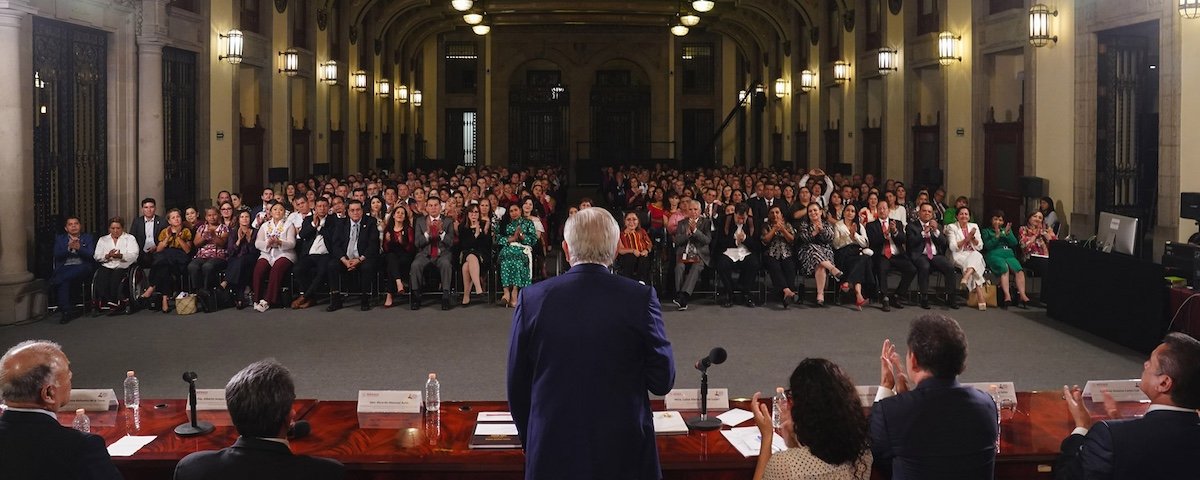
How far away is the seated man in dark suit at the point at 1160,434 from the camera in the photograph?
10.6 feet

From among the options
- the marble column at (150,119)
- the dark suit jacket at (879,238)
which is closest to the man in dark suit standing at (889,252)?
the dark suit jacket at (879,238)

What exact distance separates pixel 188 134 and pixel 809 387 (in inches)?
535

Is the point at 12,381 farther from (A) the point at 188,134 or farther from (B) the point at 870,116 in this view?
(B) the point at 870,116

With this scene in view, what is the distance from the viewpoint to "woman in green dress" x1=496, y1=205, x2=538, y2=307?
1202cm

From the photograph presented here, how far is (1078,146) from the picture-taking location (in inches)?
531

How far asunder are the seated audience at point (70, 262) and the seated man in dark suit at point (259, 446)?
8834mm

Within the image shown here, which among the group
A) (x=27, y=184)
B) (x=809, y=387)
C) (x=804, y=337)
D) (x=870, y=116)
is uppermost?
(x=870, y=116)

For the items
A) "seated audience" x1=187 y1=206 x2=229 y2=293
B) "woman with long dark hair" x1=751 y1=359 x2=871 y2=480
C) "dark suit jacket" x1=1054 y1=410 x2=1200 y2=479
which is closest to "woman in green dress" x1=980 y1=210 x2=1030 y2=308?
"seated audience" x1=187 y1=206 x2=229 y2=293

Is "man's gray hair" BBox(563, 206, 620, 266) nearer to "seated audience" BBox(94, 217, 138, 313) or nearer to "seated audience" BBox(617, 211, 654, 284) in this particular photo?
"seated audience" BBox(617, 211, 654, 284)

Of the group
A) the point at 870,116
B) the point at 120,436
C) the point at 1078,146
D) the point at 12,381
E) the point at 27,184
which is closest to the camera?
the point at 12,381

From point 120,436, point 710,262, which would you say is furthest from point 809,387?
point 710,262

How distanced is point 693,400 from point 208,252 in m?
8.72

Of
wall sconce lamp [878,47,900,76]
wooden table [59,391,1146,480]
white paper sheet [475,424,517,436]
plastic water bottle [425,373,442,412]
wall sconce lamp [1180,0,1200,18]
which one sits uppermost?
wall sconce lamp [878,47,900,76]

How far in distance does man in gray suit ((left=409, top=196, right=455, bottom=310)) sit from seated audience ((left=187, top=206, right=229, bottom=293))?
7.15 feet
